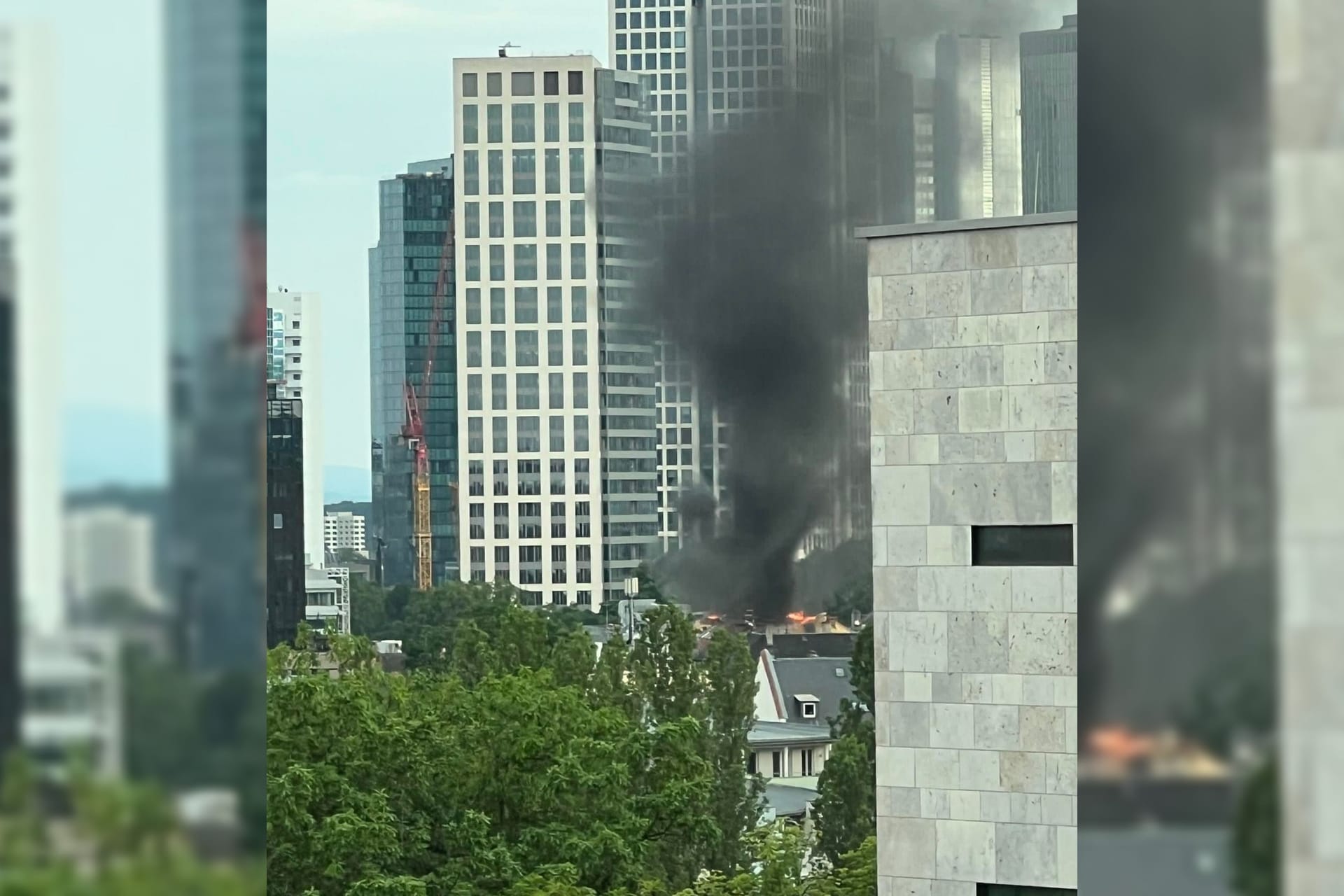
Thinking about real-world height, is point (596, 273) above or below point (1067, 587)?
above

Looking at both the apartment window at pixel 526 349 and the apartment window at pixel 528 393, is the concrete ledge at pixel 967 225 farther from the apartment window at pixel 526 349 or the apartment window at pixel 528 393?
the apartment window at pixel 526 349

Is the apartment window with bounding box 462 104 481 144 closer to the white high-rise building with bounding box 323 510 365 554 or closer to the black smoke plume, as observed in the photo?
the black smoke plume

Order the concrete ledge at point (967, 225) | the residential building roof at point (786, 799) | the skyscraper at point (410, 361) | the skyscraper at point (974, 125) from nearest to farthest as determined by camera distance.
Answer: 1. the concrete ledge at point (967, 225)
2. the residential building roof at point (786, 799)
3. the skyscraper at point (974, 125)
4. the skyscraper at point (410, 361)

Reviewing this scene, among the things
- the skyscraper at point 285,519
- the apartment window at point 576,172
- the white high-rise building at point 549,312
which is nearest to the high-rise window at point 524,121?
the white high-rise building at point 549,312

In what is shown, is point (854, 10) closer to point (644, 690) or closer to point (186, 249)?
point (644, 690)

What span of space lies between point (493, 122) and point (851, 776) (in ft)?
45.0

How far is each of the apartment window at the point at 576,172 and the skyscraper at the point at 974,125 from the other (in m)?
6.37

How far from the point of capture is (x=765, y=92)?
27656 millimetres

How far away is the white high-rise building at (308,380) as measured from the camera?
1201 inches

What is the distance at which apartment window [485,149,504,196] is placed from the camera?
101ft

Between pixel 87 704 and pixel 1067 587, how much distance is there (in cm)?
1014

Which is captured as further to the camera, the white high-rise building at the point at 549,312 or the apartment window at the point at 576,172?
the apartment window at the point at 576,172

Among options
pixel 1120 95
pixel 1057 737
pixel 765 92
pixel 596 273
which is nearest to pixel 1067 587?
pixel 1057 737

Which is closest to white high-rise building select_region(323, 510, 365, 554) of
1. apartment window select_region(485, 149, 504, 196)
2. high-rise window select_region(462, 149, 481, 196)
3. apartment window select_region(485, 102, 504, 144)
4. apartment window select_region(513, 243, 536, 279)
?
apartment window select_region(513, 243, 536, 279)
